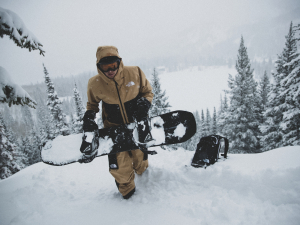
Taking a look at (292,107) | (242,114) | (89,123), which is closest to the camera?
(89,123)

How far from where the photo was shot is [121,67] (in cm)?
239

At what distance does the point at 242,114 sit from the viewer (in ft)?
41.2

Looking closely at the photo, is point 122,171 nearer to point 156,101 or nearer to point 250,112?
point 156,101

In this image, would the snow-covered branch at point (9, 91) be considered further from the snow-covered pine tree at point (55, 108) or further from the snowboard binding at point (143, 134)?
the snow-covered pine tree at point (55, 108)

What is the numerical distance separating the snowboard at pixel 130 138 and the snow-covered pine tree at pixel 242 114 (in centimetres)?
1221

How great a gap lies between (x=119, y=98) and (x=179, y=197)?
1.91 metres

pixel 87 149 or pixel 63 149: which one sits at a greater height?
pixel 87 149

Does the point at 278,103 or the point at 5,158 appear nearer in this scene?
the point at 278,103

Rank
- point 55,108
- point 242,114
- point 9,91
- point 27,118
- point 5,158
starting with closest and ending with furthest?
point 9,91, point 5,158, point 242,114, point 55,108, point 27,118

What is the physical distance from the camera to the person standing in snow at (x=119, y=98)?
235 cm

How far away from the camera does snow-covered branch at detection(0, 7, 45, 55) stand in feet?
7.36

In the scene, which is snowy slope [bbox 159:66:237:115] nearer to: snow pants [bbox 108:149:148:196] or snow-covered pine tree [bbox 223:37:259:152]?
snow-covered pine tree [bbox 223:37:259:152]

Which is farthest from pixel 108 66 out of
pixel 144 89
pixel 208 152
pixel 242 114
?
pixel 242 114

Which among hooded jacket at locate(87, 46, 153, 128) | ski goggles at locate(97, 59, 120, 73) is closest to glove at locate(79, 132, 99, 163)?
hooded jacket at locate(87, 46, 153, 128)
